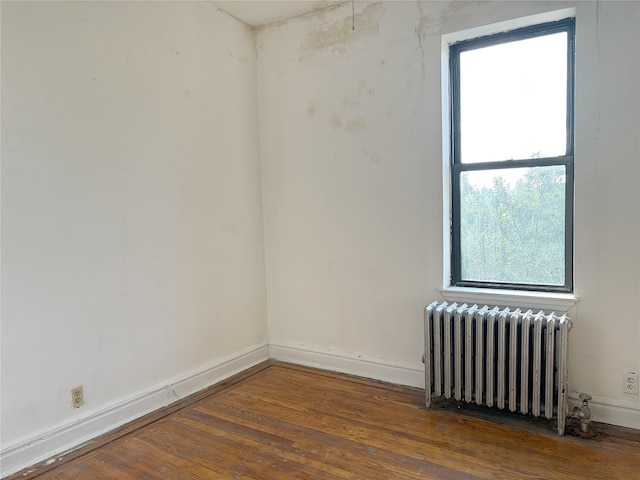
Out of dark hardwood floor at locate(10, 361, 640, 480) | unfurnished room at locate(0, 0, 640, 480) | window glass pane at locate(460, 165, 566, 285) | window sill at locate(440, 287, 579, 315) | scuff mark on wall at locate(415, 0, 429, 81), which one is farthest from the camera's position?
scuff mark on wall at locate(415, 0, 429, 81)

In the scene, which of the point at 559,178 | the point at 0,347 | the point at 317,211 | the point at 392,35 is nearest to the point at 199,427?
the point at 0,347

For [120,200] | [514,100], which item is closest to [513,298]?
[514,100]

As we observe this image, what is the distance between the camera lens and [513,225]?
2834 millimetres

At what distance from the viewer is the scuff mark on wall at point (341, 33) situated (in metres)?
3.14

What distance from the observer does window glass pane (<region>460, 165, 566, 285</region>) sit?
2.70 metres

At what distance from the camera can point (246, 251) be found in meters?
3.62

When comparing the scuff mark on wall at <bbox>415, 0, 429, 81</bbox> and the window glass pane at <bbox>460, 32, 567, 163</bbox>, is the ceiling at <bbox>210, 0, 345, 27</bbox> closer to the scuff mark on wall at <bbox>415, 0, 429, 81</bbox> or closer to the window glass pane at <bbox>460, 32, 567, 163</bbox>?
the scuff mark on wall at <bbox>415, 0, 429, 81</bbox>

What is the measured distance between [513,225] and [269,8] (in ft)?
8.05

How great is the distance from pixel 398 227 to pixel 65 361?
7.48 feet

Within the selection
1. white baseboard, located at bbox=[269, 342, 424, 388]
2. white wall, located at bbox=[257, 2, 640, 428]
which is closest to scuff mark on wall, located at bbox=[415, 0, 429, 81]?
white wall, located at bbox=[257, 2, 640, 428]

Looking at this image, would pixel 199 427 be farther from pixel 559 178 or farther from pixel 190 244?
pixel 559 178

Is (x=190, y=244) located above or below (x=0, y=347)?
above

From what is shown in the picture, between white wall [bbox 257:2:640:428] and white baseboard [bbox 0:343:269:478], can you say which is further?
white wall [bbox 257:2:640:428]

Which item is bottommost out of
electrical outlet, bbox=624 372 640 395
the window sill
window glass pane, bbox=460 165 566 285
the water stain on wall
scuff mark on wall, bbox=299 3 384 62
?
electrical outlet, bbox=624 372 640 395
